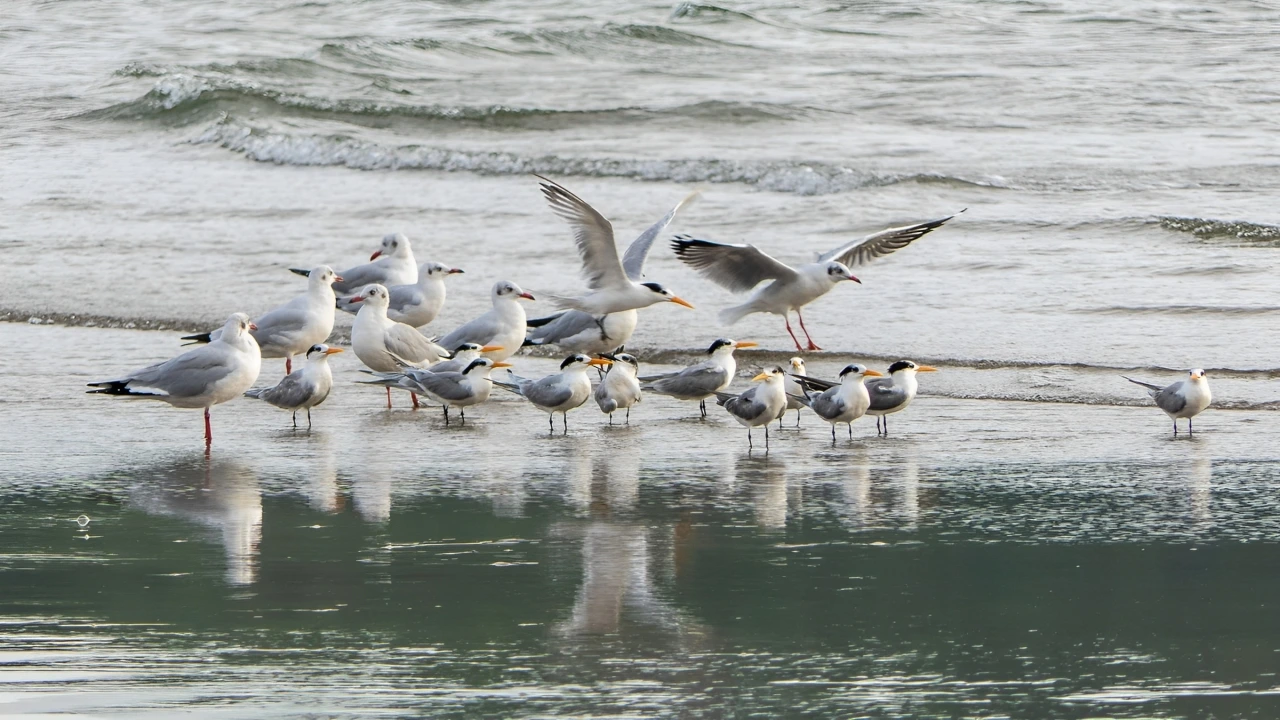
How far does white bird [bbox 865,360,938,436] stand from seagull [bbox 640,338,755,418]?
81 cm

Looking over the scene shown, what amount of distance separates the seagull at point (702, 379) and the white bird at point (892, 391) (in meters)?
0.81

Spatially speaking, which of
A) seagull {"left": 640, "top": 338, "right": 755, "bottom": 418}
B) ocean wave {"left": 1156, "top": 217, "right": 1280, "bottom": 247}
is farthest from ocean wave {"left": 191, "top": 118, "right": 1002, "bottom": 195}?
seagull {"left": 640, "top": 338, "right": 755, "bottom": 418}

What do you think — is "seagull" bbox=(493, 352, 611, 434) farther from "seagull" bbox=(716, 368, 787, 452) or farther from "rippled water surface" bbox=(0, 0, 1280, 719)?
"seagull" bbox=(716, 368, 787, 452)

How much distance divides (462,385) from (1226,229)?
7.68 meters

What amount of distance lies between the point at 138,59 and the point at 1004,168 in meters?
13.4

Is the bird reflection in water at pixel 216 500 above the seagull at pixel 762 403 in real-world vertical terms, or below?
below

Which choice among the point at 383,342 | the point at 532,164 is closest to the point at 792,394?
the point at 383,342

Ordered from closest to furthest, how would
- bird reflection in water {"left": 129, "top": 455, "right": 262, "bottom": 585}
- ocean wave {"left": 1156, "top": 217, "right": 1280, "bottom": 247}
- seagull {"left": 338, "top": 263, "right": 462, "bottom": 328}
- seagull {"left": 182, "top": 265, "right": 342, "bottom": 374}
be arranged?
bird reflection in water {"left": 129, "top": 455, "right": 262, "bottom": 585} → seagull {"left": 182, "top": 265, "right": 342, "bottom": 374} → seagull {"left": 338, "top": 263, "right": 462, "bottom": 328} → ocean wave {"left": 1156, "top": 217, "right": 1280, "bottom": 247}

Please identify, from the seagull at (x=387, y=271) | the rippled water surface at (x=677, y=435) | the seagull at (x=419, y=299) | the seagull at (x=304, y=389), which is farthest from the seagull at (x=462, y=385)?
the seagull at (x=387, y=271)

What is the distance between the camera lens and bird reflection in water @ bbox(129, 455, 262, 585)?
581cm

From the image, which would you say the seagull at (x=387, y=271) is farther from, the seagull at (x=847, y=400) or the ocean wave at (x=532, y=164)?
the ocean wave at (x=532, y=164)

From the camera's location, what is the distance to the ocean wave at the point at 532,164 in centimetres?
1667

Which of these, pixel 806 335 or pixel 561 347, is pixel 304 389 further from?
pixel 806 335

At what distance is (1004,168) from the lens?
17.2 m
